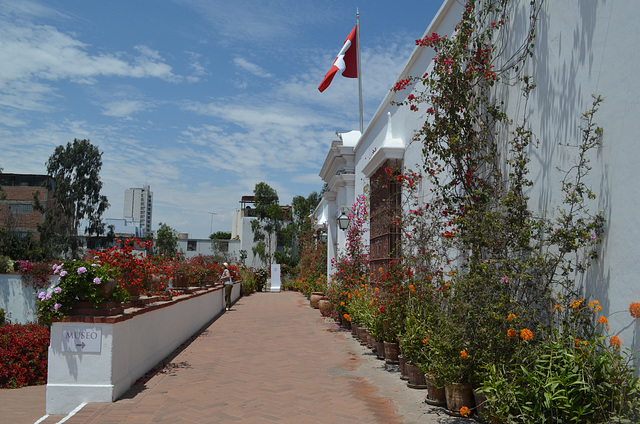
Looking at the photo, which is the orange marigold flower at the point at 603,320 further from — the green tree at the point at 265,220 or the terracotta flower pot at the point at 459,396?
the green tree at the point at 265,220

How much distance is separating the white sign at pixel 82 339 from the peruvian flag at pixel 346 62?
1142 centimetres

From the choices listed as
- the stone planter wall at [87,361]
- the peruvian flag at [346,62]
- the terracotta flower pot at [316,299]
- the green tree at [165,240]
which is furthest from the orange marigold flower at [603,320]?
the green tree at [165,240]

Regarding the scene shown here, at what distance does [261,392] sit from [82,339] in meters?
2.24

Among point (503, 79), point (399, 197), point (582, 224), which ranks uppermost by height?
point (503, 79)

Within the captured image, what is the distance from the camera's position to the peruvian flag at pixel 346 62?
16156 mm

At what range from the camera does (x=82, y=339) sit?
625cm

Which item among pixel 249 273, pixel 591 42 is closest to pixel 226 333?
pixel 591 42

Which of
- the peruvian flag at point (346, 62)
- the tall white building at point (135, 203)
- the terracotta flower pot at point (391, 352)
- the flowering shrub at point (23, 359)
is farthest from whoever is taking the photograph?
the tall white building at point (135, 203)

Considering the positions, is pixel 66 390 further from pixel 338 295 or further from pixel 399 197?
pixel 338 295

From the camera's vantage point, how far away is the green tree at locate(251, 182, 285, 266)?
159 ft

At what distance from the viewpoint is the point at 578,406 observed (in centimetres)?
386

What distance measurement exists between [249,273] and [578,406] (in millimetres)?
27496

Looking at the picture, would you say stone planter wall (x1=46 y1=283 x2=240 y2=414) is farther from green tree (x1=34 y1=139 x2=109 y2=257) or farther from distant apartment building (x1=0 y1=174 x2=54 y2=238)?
distant apartment building (x1=0 y1=174 x2=54 y2=238)

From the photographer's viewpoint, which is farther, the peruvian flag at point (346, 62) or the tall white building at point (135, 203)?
the tall white building at point (135, 203)
